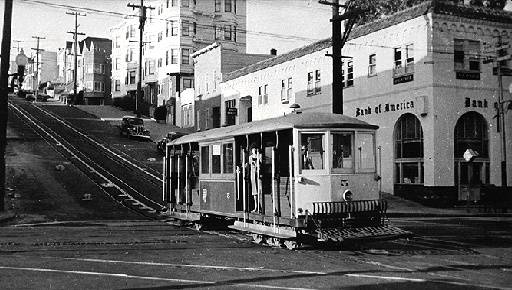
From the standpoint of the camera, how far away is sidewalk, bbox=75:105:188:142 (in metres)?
55.1

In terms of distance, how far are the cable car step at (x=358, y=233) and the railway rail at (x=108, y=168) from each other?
1074 cm

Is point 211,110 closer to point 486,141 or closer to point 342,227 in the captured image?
point 486,141

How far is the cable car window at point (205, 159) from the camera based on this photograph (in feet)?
55.7

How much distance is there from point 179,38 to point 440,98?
46.5 meters

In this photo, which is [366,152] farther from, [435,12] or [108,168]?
[108,168]

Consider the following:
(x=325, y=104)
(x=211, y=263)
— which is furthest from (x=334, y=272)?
(x=325, y=104)

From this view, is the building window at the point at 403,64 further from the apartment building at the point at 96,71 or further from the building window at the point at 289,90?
the apartment building at the point at 96,71

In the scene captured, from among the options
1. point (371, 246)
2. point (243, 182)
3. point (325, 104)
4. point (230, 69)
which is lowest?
point (371, 246)

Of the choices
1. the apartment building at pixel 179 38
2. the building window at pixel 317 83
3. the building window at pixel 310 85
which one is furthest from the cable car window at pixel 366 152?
the apartment building at pixel 179 38

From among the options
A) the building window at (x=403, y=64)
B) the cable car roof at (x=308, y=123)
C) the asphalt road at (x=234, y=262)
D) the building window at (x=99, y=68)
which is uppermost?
the building window at (x=99, y=68)

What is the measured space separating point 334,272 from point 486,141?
2165 cm

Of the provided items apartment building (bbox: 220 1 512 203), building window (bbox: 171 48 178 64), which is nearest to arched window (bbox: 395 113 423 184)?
apartment building (bbox: 220 1 512 203)

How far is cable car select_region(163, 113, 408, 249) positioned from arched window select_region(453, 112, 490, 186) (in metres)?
16.2

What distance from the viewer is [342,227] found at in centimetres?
1278
